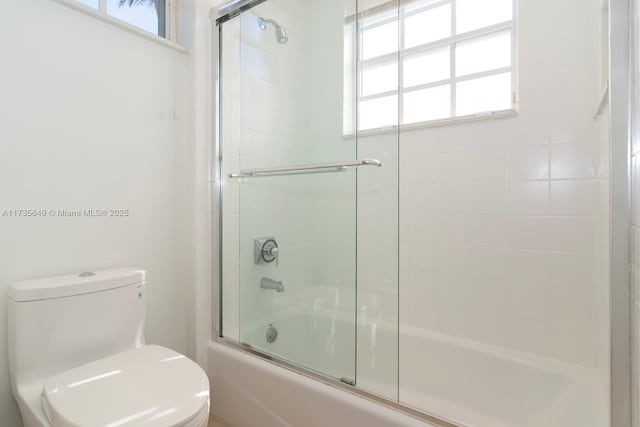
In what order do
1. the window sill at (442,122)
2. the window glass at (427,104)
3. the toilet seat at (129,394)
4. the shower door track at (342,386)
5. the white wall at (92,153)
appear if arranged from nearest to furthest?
the toilet seat at (129,394)
the shower door track at (342,386)
the white wall at (92,153)
the window sill at (442,122)
the window glass at (427,104)

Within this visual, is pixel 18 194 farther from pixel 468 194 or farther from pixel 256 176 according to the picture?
pixel 468 194

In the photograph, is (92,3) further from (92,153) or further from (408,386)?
(408,386)

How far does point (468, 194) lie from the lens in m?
1.62

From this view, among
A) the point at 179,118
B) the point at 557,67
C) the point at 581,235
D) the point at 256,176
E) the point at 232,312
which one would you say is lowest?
the point at 232,312

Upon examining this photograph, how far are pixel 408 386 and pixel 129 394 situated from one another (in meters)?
1.24

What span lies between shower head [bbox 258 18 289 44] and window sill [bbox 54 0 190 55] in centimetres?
40

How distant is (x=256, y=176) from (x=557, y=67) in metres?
1.41

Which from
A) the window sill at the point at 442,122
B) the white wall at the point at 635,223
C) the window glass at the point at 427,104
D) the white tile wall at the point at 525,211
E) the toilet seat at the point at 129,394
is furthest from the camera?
the window glass at the point at 427,104

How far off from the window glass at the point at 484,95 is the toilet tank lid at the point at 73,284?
1.70m

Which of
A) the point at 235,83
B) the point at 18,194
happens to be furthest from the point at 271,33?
the point at 18,194

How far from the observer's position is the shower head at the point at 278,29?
4.93ft

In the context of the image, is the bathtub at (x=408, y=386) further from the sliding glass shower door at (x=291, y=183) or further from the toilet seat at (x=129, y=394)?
the toilet seat at (x=129, y=394)

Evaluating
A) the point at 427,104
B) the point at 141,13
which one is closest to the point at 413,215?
the point at 427,104

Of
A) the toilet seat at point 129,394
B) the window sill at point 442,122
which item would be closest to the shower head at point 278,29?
the window sill at point 442,122
